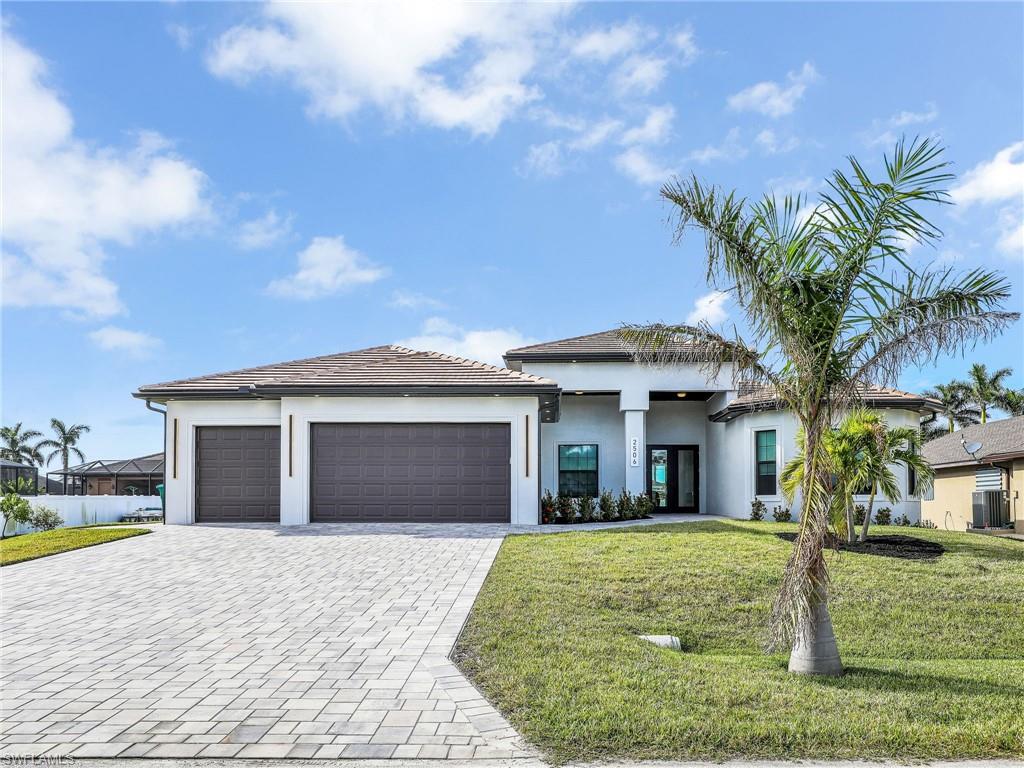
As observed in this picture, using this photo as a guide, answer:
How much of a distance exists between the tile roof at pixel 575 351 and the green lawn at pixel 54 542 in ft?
34.0

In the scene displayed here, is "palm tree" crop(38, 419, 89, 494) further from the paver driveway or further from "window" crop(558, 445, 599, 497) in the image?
the paver driveway

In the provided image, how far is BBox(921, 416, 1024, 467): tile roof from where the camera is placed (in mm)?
21031

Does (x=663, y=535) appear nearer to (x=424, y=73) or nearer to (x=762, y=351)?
(x=762, y=351)

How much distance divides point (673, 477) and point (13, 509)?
19.3 m

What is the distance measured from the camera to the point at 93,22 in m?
11.3

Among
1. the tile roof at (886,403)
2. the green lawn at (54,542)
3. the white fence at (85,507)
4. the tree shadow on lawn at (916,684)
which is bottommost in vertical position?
the white fence at (85,507)

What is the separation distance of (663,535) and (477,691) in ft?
27.6

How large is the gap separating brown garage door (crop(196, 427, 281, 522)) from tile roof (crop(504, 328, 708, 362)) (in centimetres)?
694

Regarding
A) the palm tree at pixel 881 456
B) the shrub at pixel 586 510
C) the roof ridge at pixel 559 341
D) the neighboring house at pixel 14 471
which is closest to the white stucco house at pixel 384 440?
the shrub at pixel 586 510

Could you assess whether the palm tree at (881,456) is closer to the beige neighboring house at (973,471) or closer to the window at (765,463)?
the window at (765,463)

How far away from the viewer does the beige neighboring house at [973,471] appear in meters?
20.9

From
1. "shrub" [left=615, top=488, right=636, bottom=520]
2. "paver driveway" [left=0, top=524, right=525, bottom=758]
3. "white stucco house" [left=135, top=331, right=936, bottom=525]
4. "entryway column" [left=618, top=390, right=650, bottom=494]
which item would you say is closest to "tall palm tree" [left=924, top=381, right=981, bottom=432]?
"white stucco house" [left=135, top=331, right=936, bottom=525]

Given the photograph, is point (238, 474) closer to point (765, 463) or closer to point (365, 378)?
point (365, 378)

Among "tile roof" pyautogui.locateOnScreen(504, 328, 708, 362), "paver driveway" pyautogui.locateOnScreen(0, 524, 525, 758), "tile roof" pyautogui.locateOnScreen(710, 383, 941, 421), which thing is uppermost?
"tile roof" pyautogui.locateOnScreen(504, 328, 708, 362)
